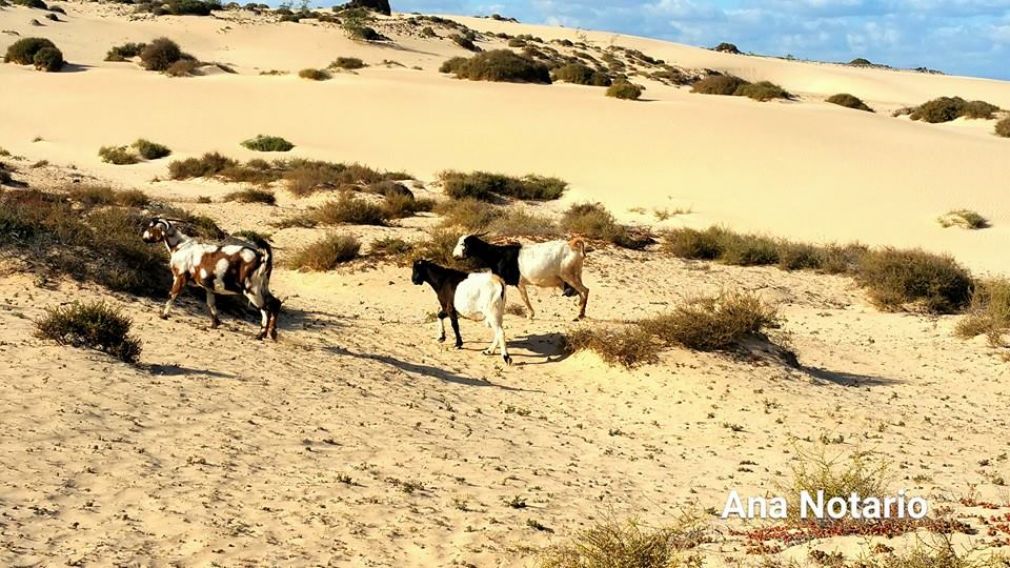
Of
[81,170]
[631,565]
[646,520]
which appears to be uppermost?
[631,565]

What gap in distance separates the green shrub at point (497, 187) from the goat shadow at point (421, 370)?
12.1m

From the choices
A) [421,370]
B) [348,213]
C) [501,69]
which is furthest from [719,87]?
[421,370]

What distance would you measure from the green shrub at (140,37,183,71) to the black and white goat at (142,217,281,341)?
111 feet

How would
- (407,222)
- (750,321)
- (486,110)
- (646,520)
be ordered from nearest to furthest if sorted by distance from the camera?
1. (646,520)
2. (750,321)
3. (407,222)
4. (486,110)

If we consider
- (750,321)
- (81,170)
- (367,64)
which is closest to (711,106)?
(367,64)

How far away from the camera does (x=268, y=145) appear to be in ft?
96.4

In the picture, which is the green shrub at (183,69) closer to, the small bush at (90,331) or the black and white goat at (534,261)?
the black and white goat at (534,261)

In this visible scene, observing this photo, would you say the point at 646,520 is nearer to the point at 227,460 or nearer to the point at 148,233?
the point at 227,460

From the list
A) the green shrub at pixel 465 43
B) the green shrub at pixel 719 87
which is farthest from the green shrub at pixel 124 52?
the green shrub at pixel 719 87

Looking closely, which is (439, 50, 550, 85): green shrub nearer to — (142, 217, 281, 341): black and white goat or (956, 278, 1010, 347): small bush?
(956, 278, 1010, 347): small bush

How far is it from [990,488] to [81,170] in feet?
80.7

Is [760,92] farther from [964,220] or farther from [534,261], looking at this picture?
[534,261]

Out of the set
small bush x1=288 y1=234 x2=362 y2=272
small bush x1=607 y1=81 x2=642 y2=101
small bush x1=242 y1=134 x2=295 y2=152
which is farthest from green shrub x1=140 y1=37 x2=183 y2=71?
small bush x1=288 y1=234 x2=362 y2=272

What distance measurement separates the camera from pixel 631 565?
16.5 ft
